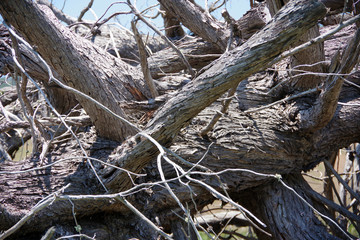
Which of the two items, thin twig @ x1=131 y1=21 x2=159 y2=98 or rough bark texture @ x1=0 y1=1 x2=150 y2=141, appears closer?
rough bark texture @ x1=0 y1=1 x2=150 y2=141

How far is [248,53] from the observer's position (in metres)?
1.50

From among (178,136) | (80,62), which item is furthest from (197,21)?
(80,62)

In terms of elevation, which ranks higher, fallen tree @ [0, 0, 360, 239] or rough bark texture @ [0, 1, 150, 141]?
rough bark texture @ [0, 1, 150, 141]

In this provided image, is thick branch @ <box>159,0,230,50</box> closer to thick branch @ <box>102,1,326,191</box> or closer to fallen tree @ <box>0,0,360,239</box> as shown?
fallen tree @ <box>0,0,360,239</box>

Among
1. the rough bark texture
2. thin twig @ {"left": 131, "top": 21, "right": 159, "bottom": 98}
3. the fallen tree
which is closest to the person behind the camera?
the fallen tree

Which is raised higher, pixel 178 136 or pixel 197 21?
pixel 197 21

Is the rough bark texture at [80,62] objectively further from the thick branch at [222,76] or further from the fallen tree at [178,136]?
the thick branch at [222,76]

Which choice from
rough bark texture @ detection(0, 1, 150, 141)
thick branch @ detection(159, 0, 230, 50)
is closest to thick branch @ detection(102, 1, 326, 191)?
rough bark texture @ detection(0, 1, 150, 141)

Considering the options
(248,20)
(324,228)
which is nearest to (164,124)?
(324,228)

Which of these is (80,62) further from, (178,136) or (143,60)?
(178,136)

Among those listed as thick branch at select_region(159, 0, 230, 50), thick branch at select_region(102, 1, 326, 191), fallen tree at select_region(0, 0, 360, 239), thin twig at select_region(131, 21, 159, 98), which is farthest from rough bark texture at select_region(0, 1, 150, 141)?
thick branch at select_region(159, 0, 230, 50)

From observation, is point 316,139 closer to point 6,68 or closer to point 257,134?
point 257,134

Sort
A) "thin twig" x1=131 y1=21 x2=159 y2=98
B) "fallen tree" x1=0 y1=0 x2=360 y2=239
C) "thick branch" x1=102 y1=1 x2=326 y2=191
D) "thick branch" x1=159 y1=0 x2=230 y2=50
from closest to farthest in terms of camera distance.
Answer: "thick branch" x1=102 y1=1 x2=326 y2=191, "fallen tree" x1=0 y1=0 x2=360 y2=239, "thin twig" x1=131 y1=21 x2=159 y2=98, "thick branch" x1=159 y1=0 x2=230 y2=50

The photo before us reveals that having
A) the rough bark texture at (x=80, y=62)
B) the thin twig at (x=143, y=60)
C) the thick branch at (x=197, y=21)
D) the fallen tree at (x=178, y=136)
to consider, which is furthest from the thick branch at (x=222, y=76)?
the thick branch at (x=197, y=21)
